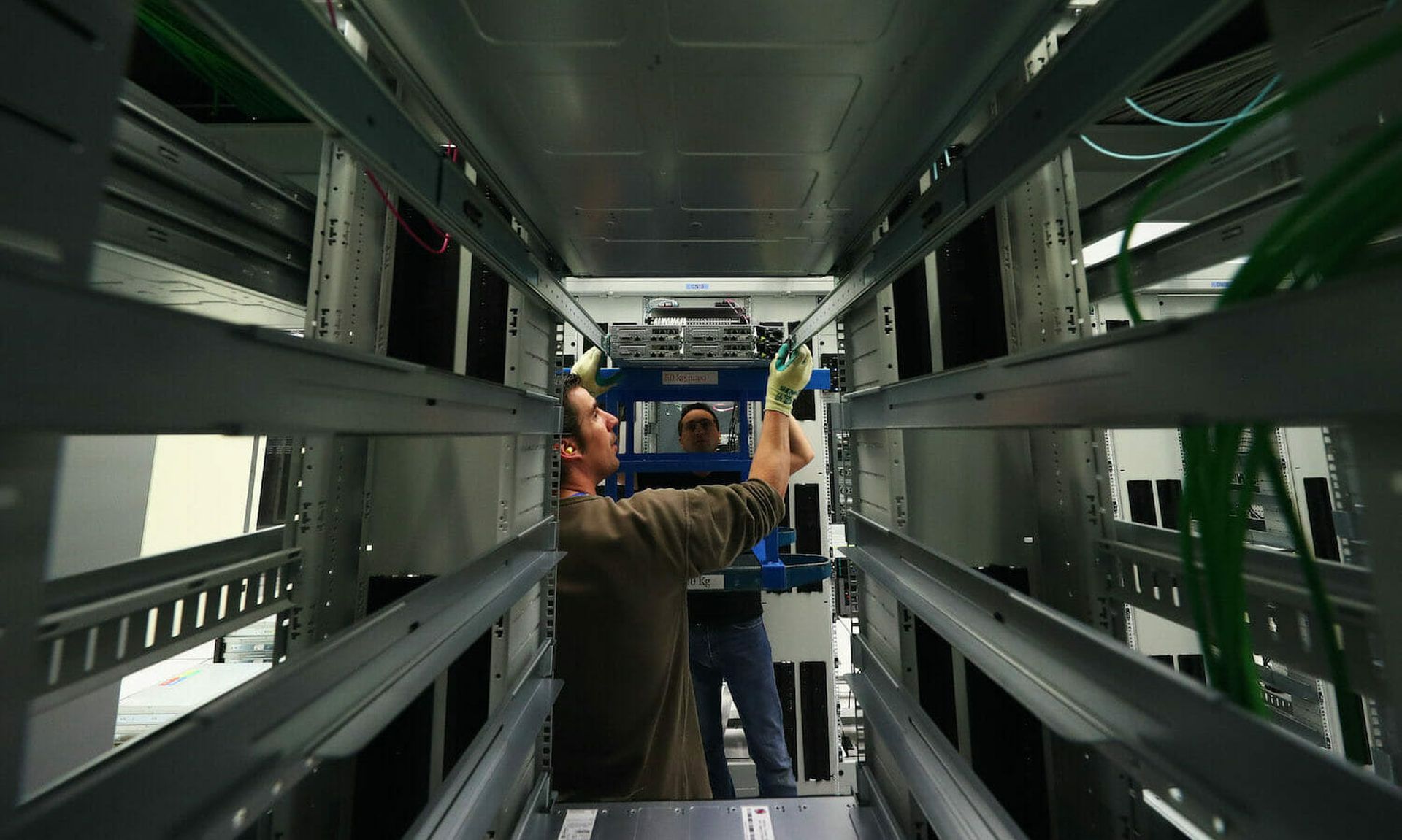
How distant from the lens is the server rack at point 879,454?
0.36m

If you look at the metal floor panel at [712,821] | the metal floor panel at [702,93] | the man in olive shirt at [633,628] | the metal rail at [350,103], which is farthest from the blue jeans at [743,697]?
the metal rail at [350,103]

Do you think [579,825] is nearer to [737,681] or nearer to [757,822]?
[757,822]

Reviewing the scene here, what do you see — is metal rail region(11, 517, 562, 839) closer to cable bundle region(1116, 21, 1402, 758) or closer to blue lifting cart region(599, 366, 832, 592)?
cable bundle region(1116, 21, 1402, 758)

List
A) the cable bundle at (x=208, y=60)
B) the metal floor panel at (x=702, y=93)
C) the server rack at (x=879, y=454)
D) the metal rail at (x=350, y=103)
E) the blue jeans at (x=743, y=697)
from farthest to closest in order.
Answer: the blue jeans at (x=743, y=697), the cable bundle at (x=208, y=60), the metal floor panel at (x=702, y=93), the metal rail at (x=350, y=103), the server rack at (x=879, y=454)

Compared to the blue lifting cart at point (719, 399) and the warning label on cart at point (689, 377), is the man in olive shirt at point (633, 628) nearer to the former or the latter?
the blue lifting cart at point (719, 399)

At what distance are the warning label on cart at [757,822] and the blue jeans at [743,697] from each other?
1.39 m

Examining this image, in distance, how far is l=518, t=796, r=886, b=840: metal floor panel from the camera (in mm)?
1341

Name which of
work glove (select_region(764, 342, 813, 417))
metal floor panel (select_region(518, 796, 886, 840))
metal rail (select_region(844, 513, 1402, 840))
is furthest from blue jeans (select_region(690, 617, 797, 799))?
metal rail (select_region(844, 513, 1402, 840))

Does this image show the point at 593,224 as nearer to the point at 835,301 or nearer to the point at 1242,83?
the point at 835,301

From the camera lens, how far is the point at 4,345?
31 centimetres

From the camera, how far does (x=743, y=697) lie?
2.81 metres

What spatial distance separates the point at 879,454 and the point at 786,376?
572mm

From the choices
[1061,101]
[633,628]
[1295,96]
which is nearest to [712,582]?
[633,628]

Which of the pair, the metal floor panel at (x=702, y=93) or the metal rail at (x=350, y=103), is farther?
the metal floor panel at (x=702, y=93)
